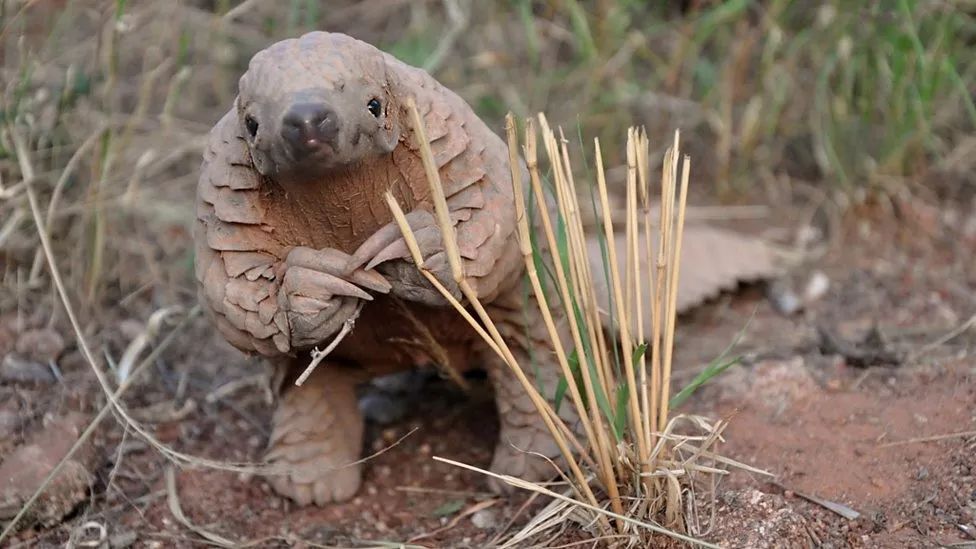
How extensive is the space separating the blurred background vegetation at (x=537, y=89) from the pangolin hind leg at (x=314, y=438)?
0.81m

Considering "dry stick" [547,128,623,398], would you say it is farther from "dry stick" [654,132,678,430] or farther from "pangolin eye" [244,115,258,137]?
"pangolin eye" [244,115,258,137]

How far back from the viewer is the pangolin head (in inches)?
61.3

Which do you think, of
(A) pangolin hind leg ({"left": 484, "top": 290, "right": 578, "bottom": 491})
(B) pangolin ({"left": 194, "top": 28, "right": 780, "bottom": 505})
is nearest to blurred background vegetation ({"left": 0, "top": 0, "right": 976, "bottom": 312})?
(B) pangolin ({"left": 194, "top": 28, "right": 780, "bottom": 505})

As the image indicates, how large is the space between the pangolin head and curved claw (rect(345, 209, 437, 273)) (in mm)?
130

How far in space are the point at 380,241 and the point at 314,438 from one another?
56 centimetres

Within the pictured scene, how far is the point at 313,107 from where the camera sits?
1544mm

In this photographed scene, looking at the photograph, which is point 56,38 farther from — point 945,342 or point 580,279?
point 945,342

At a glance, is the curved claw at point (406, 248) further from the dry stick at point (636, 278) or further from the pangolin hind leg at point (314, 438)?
the pangolin hind leg at point (314, 438)

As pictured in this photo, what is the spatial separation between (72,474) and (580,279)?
41.8 inches

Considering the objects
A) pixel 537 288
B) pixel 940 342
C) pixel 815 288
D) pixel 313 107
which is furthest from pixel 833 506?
pixel 815 288

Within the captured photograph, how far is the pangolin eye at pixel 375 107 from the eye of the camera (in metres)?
1.67

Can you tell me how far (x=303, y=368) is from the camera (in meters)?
2.07

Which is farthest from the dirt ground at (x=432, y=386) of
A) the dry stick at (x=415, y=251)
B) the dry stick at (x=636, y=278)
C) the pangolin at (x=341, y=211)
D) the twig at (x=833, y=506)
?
the dry stick at (x=415, y=251)

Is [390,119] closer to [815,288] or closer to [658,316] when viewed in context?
[658,316]
